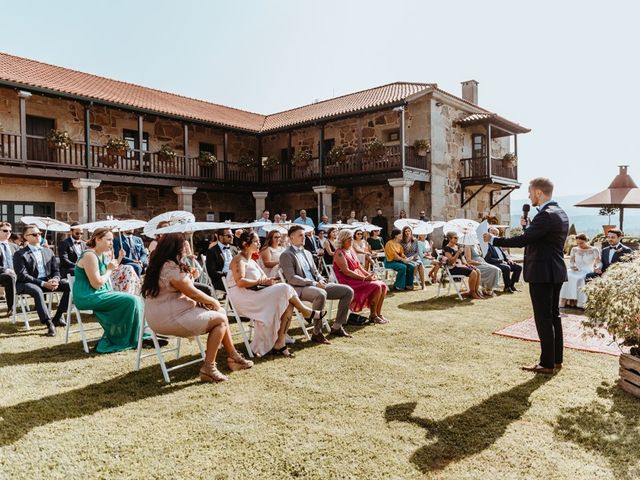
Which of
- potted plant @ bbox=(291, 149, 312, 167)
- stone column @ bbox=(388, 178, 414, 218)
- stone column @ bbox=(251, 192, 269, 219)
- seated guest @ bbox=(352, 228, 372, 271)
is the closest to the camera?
seated guest @ bbox=(352, 228, 372, 271)

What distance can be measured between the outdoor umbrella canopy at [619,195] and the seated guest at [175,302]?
35.0ft

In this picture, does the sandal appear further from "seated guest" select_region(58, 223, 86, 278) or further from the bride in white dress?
the bride in white dress

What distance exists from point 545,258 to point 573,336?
7.42ft

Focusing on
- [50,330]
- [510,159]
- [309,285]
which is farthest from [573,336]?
[510,159]

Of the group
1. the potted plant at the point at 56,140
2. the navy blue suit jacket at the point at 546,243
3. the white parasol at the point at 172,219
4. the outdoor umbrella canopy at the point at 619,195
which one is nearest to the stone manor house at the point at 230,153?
the potted plant at the point at 56,140

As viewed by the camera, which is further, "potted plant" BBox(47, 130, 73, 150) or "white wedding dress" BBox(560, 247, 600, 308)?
"potted plant" BBox(47, 130, 73, 150)

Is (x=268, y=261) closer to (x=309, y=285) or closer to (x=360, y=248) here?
(x=309, y=285)

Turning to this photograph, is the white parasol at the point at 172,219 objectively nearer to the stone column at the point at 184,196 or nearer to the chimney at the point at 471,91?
the stone column at the point at 184,196

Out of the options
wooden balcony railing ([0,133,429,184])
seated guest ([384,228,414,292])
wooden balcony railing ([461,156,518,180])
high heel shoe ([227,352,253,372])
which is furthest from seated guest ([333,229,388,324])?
wooden balcony railing ([461,156,518,180])

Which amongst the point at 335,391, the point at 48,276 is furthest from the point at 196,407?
the point at 48,276

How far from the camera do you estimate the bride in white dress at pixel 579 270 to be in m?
7.49

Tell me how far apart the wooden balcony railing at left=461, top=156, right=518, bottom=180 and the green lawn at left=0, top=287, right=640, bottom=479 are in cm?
1458

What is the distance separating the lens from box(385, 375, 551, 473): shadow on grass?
2.62 meters

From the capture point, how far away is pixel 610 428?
2.98m
